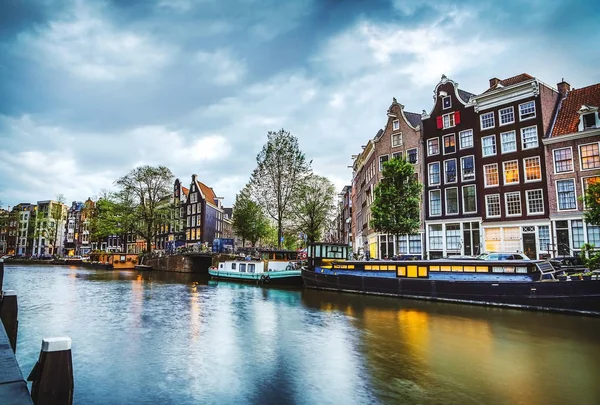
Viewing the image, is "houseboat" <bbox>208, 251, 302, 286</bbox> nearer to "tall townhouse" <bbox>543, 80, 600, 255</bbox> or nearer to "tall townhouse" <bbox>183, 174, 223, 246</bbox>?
"tall townhouse" <bbox>543, 80, 600, 255</bbox>

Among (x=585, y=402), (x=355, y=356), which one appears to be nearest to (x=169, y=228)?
(x=355, y=356)

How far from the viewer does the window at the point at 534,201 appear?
34.8m

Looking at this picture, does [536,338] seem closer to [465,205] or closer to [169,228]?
[465,205]

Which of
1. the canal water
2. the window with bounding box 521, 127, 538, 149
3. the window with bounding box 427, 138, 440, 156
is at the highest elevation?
the window with bounding box 427, 138, 440, 156

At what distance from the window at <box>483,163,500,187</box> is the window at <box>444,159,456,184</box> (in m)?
3.24

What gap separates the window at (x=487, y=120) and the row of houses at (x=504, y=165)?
0.09m

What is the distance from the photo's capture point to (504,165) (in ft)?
123

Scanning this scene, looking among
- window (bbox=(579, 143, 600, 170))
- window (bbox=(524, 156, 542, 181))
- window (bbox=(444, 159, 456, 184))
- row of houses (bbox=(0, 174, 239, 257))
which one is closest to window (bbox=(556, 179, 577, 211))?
window (bbox=(579, 143, 600, 170))

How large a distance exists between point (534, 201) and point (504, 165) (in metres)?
4.41

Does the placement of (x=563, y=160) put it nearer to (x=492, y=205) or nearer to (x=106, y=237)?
(x=492, y=205)

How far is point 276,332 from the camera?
60.0 feet

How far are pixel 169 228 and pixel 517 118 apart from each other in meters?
79.4

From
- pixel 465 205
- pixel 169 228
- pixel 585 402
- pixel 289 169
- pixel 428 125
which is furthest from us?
pixel 169 228

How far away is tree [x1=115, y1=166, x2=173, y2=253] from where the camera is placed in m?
70.4
